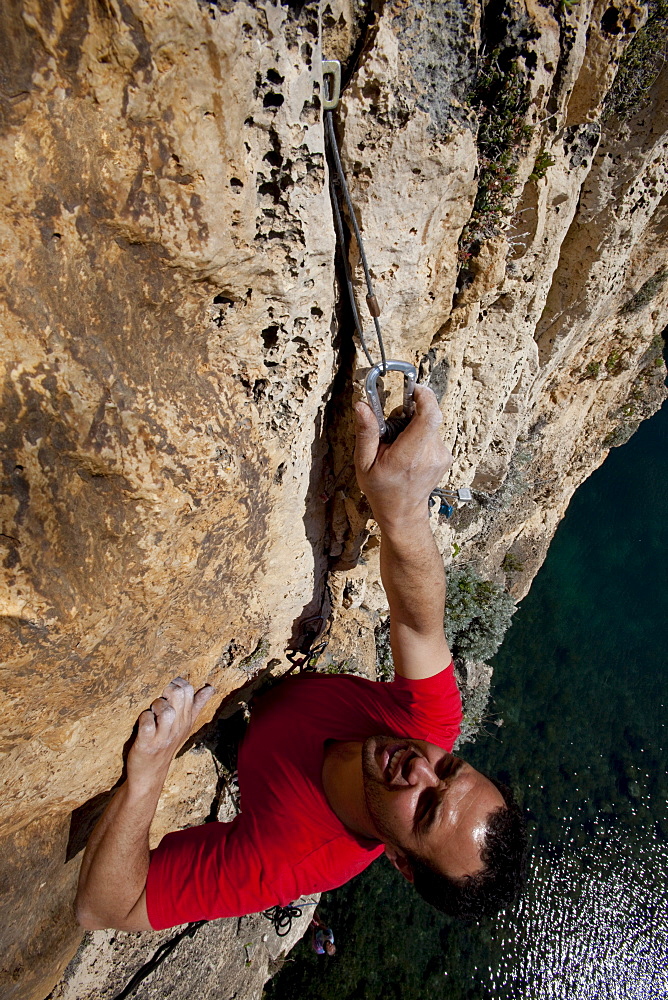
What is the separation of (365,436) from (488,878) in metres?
1.78

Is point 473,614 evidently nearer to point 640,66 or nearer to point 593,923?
point 640,66

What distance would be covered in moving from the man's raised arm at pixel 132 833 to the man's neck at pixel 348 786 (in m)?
0.68

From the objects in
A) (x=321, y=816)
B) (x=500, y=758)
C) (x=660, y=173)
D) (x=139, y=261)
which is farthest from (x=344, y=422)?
(x=500, y=758)

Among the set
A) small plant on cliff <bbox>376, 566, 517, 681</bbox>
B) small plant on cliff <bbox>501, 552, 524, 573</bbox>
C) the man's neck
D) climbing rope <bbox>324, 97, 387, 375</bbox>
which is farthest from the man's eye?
small plant on cliff <bbox>501, 552, 524, 573</bbox>

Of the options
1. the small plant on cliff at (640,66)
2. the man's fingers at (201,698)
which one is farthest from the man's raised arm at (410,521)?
the small plant on cliff at (640,66)

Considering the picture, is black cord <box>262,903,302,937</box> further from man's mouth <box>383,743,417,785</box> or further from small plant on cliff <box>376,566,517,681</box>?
small plant on cliff <box>376,566,517,681</box>

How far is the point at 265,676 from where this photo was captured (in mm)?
3012

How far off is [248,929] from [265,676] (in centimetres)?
356

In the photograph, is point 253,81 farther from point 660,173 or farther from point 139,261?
point 660,173

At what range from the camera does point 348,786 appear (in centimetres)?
226

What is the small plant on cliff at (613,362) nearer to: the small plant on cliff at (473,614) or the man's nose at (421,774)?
the small plant on cliff at (473,614)

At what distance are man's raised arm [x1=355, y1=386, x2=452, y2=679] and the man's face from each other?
1.46 feet

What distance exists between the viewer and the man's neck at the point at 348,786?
7.33 feet

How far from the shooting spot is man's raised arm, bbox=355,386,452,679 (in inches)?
81.8
